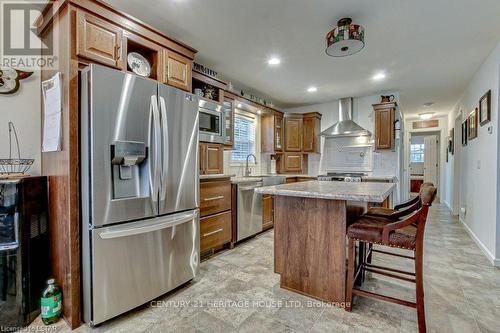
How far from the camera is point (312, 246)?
6.69ft

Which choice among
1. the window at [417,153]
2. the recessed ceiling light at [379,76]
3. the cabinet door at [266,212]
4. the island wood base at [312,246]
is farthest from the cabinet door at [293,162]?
the window at [417,153]

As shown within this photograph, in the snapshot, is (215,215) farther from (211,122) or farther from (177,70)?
(177,70)

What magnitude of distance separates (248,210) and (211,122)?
1382 mm

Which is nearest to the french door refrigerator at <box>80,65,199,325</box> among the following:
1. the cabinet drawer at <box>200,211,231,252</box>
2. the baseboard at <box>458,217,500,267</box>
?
the cabinet drawer at <box>200,211,231,252</box>

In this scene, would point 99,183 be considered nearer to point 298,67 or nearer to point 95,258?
point 95,258

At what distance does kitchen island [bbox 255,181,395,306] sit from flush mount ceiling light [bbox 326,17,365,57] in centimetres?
135

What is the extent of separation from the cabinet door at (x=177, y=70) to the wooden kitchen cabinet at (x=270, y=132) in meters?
2.46

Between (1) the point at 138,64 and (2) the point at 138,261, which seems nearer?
(2) the point at 138,261

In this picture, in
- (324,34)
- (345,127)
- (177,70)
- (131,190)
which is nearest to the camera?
(131,190)

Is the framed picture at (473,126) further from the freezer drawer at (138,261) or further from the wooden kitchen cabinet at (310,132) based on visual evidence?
the freezer drawer at (138,261)

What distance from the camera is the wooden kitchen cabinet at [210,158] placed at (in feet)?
9.96

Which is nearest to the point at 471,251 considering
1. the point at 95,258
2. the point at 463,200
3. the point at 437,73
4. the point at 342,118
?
the point at 463,200

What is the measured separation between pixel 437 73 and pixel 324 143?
2.32 m

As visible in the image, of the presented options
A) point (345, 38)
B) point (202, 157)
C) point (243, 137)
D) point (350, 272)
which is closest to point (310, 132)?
point (243, 137)
